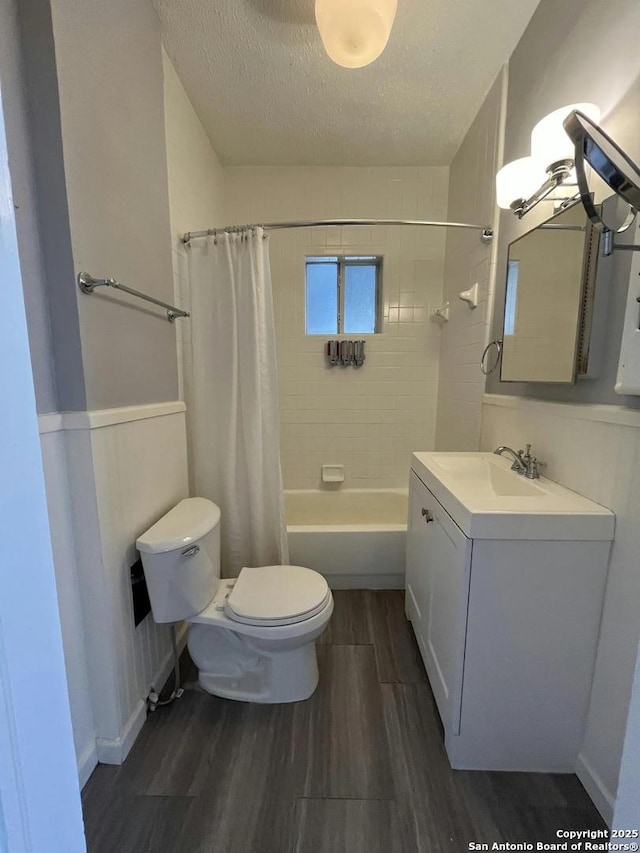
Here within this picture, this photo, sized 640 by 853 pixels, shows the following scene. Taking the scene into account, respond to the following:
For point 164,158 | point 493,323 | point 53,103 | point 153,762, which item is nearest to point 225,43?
point 164,158

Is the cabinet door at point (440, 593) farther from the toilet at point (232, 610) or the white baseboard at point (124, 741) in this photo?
the white baseboard at point (124, 741)

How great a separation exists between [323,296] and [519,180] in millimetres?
1537

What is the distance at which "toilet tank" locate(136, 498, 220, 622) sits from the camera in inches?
48.0

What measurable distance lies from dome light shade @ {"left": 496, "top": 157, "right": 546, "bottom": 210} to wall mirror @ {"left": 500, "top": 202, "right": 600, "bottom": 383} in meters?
0.14

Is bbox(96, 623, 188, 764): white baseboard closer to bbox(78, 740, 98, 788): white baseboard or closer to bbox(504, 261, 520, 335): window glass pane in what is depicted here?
bbox(78, 740, 98, 788): white baseboard

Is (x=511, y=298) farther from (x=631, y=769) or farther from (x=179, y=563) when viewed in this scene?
(x=179, y=563)

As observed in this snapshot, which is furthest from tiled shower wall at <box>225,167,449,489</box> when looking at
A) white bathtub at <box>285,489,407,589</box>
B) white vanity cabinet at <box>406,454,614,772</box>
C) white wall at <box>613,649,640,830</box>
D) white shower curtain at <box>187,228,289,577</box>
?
white wall at <box>613,649,640,830</box>

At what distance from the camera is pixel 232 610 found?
133 cm

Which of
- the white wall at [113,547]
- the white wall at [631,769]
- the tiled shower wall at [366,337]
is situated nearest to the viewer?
the white wall at [631,769]

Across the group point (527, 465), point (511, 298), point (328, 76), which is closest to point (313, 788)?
point (527, 465)

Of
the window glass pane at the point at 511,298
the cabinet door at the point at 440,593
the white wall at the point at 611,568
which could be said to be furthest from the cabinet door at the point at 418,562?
the window glass pane at the point at 511,298

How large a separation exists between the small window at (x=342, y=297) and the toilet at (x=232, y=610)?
172 centimetres

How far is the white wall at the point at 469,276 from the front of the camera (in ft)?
6.07

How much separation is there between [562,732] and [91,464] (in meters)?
1.66
